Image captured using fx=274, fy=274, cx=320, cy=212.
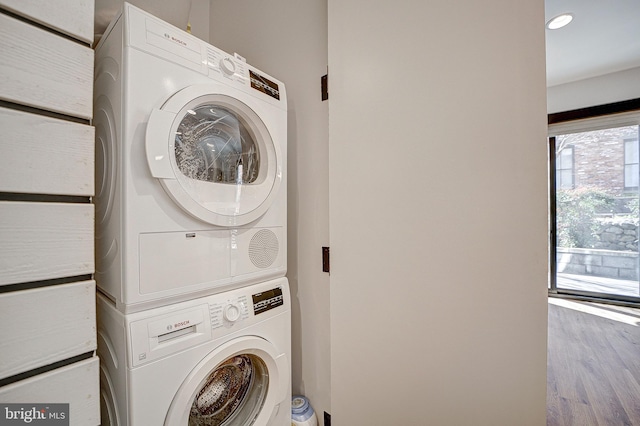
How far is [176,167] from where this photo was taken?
896 mm

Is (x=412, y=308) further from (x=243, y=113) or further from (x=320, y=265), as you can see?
(x=243, y=113)

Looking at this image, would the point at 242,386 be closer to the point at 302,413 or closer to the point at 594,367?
the point at 302,413

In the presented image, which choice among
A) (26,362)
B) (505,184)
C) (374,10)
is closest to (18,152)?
(26,362)

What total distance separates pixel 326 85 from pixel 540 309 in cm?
125

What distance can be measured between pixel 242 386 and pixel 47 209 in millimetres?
1009

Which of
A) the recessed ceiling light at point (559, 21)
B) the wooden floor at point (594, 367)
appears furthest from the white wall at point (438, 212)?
the recessed ceiling light at point (559, 21)

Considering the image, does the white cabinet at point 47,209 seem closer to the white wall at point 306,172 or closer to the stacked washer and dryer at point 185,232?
the stacked washer and dryer at point 185,232

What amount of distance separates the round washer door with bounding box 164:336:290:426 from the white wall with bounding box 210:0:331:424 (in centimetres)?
24

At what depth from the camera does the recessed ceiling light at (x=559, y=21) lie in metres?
2.27

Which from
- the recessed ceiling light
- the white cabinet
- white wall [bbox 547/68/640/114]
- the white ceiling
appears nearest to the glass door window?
white wall [bbox 547/68/640/114]

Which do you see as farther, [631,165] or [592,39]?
[631,165]

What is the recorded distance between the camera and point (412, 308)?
3.63ft

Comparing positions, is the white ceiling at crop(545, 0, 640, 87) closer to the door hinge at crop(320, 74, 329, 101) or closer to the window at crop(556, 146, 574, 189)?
the window at crop(556, 146, 574, 189)

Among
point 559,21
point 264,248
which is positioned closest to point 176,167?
point 264,248
